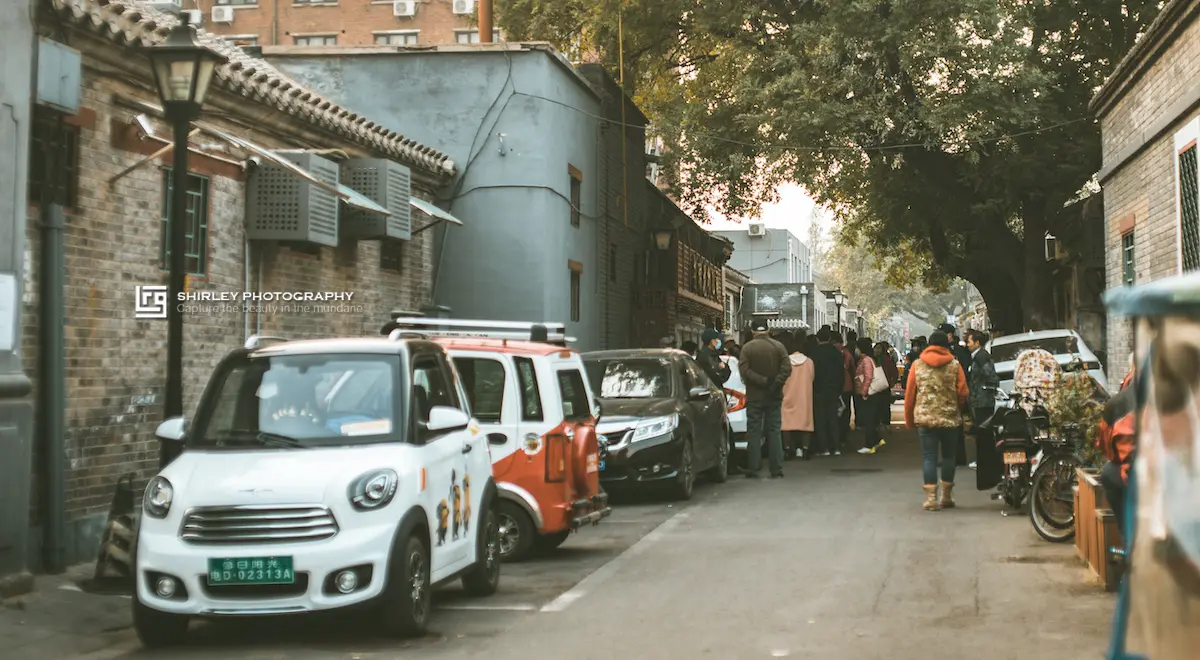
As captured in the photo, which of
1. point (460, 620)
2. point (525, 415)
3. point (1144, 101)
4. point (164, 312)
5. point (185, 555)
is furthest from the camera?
point (1144, 101)

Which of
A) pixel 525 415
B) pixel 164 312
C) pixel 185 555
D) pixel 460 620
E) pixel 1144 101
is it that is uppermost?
pixel 1144 101

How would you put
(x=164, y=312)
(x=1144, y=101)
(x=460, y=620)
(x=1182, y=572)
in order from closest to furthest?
1. (x=1182, y=572)
2. (x=460, y=620)
3. (x=164, y=312)
4. (x=1144, y=101)

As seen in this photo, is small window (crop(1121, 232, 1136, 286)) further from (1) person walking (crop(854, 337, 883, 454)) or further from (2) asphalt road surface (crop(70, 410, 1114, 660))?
(2) asphalt road surface (crop(70, 410, 1114, 660))

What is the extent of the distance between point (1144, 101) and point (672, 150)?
11575mm

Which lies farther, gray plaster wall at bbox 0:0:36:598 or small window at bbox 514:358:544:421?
small window at bbox 514:358:544:421

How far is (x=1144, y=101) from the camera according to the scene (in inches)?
644

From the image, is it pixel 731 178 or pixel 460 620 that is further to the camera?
pixel 731 178

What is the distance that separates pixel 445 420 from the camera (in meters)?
8.41

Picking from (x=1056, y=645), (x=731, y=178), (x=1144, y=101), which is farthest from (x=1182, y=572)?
(x=731, y=178)

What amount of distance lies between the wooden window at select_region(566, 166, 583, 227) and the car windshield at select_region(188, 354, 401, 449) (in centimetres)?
1639

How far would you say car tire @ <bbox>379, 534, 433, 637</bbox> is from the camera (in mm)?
7699

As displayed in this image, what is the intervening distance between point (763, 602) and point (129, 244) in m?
6.37

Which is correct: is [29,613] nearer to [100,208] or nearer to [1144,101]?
[100,208]

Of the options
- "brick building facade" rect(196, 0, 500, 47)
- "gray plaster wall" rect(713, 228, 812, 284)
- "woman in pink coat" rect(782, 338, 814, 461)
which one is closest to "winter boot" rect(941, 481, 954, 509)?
"woman in pink coat" rect(782, 338, 814, 461)
